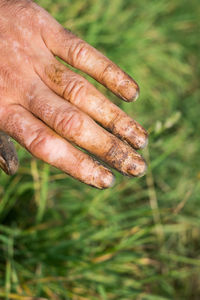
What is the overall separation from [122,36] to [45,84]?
128 centimetres

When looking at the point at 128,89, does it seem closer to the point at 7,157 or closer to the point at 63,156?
the point at 63,156

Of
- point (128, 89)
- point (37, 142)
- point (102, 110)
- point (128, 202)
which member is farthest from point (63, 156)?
point (128, 202)

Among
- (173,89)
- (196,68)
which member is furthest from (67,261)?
(196,68)

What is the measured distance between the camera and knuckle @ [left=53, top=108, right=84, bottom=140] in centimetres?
102

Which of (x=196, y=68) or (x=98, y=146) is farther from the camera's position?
(x=196, y=68)

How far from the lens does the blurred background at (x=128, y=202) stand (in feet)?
4.76

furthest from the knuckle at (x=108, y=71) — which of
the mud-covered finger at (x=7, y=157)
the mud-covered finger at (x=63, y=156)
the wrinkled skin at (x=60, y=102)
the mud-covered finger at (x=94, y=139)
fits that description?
the mud-covered finger at (x=7, y=157)

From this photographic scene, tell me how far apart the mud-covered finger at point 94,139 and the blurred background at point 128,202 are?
309 millimetres

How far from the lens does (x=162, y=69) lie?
253 centimetres

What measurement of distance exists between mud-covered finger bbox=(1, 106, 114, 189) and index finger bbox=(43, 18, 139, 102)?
0.88 feet

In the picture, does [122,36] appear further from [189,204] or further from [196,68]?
[189,204]

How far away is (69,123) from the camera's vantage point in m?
1.02

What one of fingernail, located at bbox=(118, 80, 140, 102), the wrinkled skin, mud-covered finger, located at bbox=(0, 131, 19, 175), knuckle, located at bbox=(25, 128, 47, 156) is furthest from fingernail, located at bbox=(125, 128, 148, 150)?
mud-covered finger, located at bbox=(0, 131, 19, 175)

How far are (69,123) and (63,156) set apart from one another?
11cm
